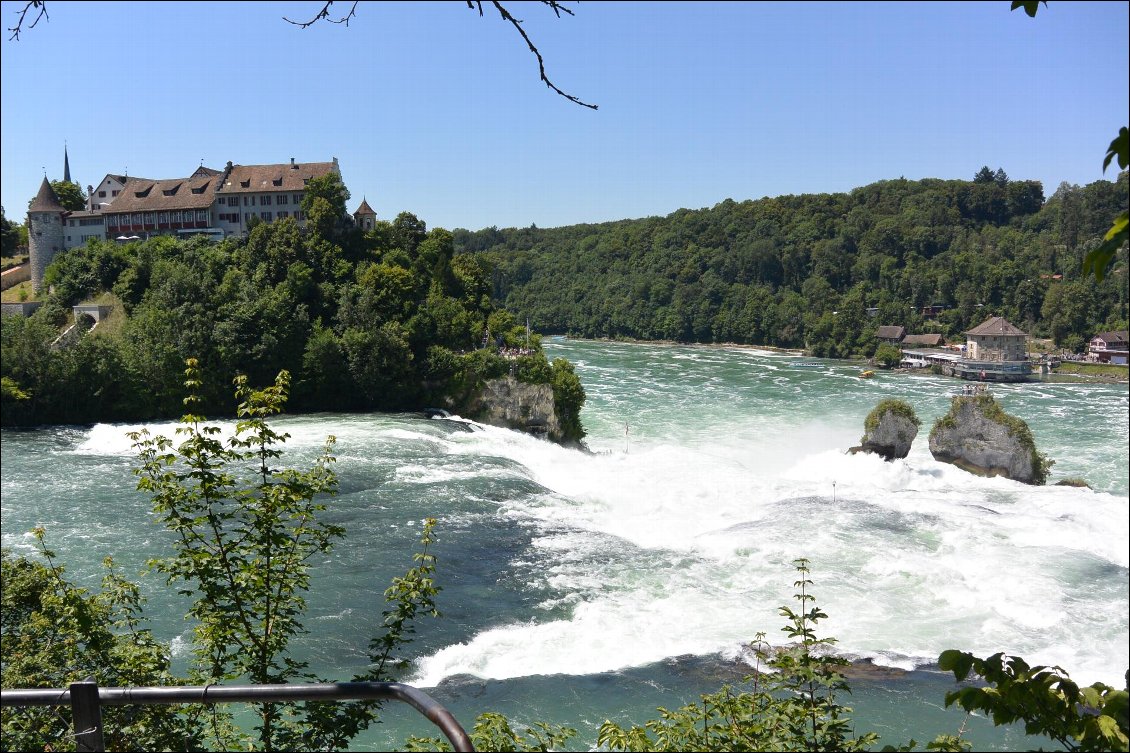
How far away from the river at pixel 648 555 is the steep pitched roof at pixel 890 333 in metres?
36.0

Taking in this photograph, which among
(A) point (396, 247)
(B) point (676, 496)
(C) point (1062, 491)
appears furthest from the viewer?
(A) point (396, 247)

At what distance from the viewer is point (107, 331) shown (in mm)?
40688

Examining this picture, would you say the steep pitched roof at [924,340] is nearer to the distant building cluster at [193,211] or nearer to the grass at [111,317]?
the distant building cluster at [193,211]

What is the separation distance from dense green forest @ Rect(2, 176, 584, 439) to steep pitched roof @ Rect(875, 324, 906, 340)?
4027 centimetres

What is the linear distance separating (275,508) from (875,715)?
1042cm

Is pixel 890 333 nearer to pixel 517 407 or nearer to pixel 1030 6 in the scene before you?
pixel 517 407

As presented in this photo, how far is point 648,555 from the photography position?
64.8 feet

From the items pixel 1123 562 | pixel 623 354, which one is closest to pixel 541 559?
pixel 1123 562

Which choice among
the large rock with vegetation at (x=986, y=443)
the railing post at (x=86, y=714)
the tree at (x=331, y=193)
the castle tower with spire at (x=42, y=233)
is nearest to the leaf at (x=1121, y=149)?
the railing post at (x=86, y=714)

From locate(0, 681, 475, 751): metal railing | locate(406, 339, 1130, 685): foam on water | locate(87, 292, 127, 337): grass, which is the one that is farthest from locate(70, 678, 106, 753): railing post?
locate(87, 292, 127, 337): grass

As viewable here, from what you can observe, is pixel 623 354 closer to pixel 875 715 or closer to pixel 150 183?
pixel 150 183

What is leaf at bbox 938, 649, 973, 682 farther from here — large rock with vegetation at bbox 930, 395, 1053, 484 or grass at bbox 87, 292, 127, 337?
grass at bbox 87, 292, 127, 337

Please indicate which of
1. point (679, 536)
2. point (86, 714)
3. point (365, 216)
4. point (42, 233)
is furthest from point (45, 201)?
point (86, 714)

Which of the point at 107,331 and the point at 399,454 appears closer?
the point at 399,454
